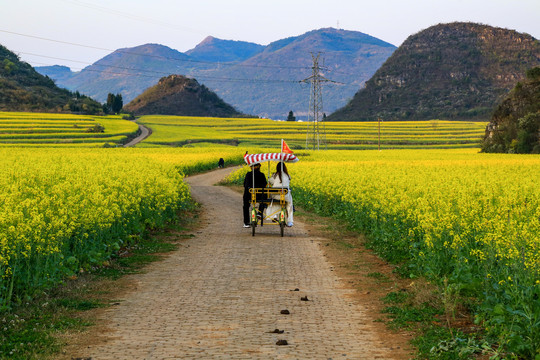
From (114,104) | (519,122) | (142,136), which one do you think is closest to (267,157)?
(519,122)

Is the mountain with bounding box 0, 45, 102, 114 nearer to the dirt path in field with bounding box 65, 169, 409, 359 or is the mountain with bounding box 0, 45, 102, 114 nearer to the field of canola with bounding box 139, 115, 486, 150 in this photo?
the field of canola with bounding box 139, 115, 486, 150

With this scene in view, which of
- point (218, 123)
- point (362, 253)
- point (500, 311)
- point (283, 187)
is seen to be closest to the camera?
point (500, 311)

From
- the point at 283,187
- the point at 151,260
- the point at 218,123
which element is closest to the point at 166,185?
the point at 283,187

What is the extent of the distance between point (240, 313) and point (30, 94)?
142357mm

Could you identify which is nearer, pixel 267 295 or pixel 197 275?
pixel 267 295

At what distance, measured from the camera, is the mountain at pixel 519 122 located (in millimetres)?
73688

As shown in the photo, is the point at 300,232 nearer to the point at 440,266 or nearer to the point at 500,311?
the point at 440,266

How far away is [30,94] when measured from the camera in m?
141

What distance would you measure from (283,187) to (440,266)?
29.6 ft

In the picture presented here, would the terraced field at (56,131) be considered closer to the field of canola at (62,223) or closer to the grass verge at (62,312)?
the field of canola at (62,223)

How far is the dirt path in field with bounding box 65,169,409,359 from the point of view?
8.08 metres

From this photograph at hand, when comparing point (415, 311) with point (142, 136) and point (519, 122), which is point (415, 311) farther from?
point (142, 136)

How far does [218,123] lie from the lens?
16038 cm

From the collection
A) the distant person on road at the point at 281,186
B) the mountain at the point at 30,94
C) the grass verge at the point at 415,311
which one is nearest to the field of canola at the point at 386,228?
the grass verge at the point at 415,311
